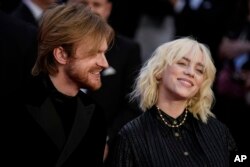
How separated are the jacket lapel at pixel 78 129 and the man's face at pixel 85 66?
0.44ft

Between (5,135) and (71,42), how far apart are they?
568 mm

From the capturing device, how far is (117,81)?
417 centimetres

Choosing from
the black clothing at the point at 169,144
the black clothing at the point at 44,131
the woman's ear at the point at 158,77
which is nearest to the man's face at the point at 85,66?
the black clothing at the point at 44,131

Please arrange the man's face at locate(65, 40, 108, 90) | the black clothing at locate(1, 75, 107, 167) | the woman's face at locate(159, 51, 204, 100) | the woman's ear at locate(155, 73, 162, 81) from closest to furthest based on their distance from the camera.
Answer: the black clothing at locate(1, 75, 107, 167) < the man's face at locate(65, 40, 108, 90) < the woman's face at locate(159, 51, 204, 100) < the woman's ear at locate(155, 73, 162, 81)

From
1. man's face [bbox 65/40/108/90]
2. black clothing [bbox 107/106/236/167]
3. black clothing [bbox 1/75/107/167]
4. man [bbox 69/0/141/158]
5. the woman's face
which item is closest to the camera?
black clothing [bbox 1/75/107/167]

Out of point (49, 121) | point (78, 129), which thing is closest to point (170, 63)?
point (78, 129)

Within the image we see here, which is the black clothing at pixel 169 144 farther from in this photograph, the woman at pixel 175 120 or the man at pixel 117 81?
the man at pixel 117 81

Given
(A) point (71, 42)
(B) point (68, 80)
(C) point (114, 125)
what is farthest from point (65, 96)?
(C) point (114, 125)

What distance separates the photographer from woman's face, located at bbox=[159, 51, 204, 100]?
3.47m

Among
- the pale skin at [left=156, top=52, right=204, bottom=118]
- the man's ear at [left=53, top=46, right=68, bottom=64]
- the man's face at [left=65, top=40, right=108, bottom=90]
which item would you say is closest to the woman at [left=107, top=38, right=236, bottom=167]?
the pale skin at [left=156, top=52, right=204, bottom=118]

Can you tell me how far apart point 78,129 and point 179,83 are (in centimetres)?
71

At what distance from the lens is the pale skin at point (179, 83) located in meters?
3.47

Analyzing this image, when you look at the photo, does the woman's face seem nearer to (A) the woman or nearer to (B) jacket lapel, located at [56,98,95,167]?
(A) the woman

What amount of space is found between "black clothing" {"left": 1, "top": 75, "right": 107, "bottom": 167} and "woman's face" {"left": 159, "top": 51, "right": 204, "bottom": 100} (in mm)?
562
